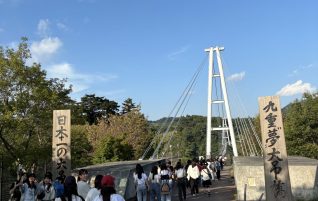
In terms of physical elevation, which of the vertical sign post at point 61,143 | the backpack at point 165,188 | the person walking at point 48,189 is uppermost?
the vertical sign post at point 61,143

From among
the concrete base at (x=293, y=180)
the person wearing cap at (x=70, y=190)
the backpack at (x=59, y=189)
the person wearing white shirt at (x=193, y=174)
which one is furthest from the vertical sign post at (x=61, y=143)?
the concrete base at (x=293, y=180)

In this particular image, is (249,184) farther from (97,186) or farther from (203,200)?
(97,186)

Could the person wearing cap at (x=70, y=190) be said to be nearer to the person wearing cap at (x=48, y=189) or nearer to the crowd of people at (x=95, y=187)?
the crowd of people at (x=95, y=187)

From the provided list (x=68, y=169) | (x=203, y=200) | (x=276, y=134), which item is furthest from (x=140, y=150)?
(x=276, y=134)

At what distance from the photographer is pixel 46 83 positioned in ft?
53.6

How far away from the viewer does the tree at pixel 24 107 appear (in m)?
15.0

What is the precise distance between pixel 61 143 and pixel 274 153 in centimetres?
577

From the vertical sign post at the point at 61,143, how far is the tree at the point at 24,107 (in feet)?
11.7

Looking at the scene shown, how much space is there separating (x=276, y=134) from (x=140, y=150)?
25.1 m

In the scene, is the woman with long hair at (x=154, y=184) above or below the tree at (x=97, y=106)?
below

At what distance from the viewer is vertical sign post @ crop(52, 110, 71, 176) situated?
37.1 ft

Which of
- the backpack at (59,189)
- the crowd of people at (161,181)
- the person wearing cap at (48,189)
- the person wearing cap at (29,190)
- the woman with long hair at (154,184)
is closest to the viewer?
the backpack at (59,189)

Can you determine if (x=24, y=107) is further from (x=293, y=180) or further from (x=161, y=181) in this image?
(x=293, y=180)

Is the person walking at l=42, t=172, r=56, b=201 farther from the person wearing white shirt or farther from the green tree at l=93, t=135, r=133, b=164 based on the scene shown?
the green tree at l=93, t=135, r=133, b=164
